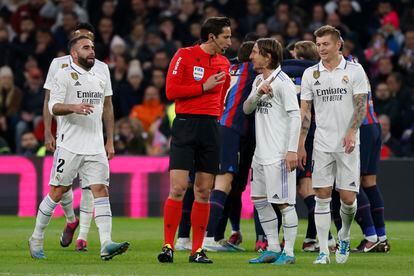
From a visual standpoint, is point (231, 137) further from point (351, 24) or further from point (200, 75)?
point (351, 24)

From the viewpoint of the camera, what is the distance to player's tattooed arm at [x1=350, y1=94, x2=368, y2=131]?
12.2 m

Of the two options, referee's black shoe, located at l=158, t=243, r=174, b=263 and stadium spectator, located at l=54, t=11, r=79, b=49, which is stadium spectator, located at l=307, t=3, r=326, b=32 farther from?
referee's black shoe, located at l=158, t=243, r=174, b=263

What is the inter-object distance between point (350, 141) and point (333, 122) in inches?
11.4

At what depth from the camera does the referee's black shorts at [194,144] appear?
12.3 m

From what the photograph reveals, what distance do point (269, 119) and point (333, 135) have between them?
2.19 feet

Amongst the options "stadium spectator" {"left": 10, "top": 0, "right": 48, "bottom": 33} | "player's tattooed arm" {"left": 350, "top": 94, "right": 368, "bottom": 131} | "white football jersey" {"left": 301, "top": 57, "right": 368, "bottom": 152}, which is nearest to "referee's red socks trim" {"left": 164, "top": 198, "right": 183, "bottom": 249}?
"white football jersey" {"left": 301, "top": 57, "right": 368, "bottom": 152}

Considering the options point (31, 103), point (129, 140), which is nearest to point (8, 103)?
point (31, 103)

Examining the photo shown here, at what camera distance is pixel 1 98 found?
23.7 m

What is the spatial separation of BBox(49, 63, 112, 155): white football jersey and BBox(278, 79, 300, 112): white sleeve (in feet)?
6.32

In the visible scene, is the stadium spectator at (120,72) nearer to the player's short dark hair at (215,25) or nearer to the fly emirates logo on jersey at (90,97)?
the fly emirates logo on jersey at (90,97)

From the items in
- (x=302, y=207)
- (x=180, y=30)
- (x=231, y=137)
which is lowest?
(x=302, y=207)

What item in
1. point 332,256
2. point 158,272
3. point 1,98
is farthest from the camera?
point 1,98

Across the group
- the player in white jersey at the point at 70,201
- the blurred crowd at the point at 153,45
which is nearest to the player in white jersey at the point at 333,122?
the player in white jersey at the point at 70,201

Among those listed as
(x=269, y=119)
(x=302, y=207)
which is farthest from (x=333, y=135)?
(x=302, y=207)
